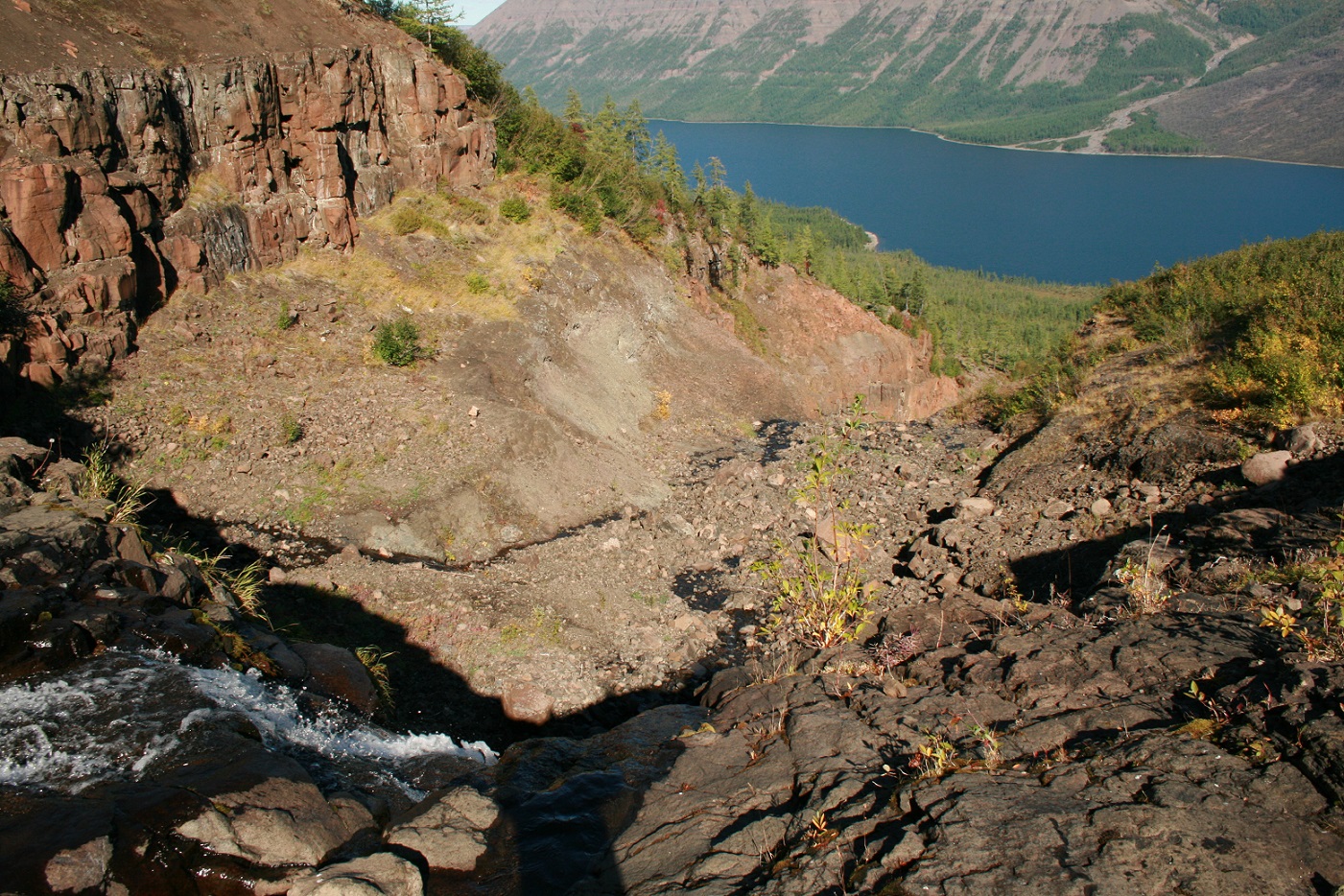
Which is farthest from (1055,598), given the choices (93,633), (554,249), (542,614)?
(554,249)

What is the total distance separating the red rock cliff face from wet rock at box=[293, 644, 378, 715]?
8128mm

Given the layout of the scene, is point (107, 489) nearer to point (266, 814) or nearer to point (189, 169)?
point (266, 814)

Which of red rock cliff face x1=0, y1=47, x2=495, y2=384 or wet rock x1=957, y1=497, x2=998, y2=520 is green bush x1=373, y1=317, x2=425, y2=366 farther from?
wet rock x1=957, y1=497, x2=998, y2=520

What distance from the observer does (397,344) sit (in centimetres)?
1644

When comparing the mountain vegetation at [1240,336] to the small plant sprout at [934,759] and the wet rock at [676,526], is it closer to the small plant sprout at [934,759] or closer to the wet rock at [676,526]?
the wet rock at [676,526]

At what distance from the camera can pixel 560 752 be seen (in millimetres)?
7996

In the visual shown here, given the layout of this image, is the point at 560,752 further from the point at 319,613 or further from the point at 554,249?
the point at 554,249

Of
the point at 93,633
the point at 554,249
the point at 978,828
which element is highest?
the point at 554,249

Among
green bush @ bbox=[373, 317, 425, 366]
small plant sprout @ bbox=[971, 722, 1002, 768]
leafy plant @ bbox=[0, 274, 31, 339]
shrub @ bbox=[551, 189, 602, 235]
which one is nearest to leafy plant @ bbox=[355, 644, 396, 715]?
small plant sprout @ bbox=[971, 722, 1002, 768]

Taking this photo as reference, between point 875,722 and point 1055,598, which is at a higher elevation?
point 875,722

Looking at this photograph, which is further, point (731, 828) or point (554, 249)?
point (554, 249)

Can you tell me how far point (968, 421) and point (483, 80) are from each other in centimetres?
1785

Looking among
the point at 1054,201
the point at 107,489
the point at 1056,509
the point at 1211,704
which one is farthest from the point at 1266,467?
the point at 1054,201

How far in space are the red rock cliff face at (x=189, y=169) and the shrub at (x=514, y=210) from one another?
141 centimetres
